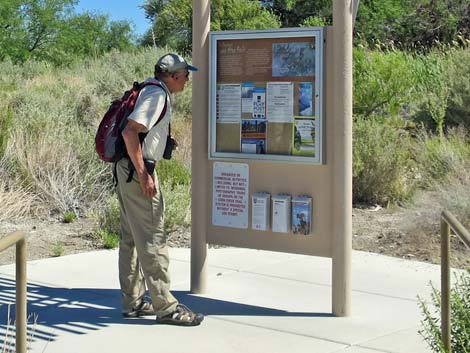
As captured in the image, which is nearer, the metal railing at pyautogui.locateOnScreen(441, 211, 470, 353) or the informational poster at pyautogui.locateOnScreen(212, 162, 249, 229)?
the metal railing at pyautogui.locateOnScreen(441, 211, 470, 353)

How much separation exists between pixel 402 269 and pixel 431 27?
96.0 ft

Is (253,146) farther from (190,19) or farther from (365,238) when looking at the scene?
(190,19)

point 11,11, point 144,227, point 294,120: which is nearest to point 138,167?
point 144,227

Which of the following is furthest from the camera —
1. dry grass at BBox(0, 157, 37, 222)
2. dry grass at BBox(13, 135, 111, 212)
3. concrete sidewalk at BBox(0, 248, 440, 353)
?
dry grass at BBox(13, 135, 111, 212)

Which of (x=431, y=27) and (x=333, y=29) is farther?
(x=431, y=27)

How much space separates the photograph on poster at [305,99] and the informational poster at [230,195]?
2.22ft

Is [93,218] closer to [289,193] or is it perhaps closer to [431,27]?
[289,193]

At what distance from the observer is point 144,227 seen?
6559 mm

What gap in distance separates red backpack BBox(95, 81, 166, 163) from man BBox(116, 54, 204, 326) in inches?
2.5

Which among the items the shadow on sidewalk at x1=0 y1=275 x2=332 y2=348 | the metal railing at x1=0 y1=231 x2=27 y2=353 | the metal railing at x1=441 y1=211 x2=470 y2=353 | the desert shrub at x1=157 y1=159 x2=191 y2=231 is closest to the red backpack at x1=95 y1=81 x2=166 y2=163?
the shadow on sidewalk at x1=0 y1=275 x2=332 y2=348

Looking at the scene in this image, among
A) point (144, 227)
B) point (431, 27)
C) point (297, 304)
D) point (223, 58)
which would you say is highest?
point (431, 27)

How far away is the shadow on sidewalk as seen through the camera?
661 cm

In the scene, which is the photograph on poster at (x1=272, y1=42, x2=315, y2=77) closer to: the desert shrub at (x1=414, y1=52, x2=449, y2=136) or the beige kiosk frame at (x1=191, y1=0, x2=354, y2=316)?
the beige kiosk frame at (x1=191, y1=0, x2=354, y2=316)

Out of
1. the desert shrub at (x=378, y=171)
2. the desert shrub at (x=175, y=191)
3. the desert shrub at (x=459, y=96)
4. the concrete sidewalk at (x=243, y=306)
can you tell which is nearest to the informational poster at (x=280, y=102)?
the concrete sidewalk at (x=243, y=306)
